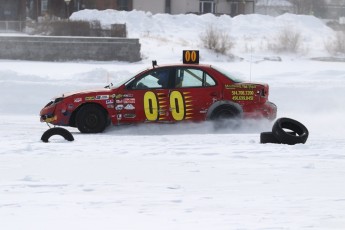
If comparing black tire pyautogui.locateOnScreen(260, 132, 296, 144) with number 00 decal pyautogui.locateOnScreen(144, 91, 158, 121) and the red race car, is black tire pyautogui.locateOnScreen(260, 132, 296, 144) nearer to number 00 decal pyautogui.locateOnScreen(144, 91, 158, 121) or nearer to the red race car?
the red race car

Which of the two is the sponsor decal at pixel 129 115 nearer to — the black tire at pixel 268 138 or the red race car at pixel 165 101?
the red race car at pixel 165 101

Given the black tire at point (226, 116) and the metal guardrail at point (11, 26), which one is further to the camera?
the metal guardrail at point (11, 26)

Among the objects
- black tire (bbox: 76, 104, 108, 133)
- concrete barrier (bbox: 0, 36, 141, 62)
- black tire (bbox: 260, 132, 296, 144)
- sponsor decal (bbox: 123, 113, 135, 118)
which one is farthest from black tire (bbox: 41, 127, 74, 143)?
concrete barrier (bbox: 0, 36, 141, 62)

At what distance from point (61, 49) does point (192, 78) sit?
19.7 meters

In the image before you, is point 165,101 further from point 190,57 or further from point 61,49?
point 61,49

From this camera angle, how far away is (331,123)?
18.2 meters

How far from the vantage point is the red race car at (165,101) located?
1609 centimetres

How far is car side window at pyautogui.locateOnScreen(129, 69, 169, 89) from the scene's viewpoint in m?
16.2

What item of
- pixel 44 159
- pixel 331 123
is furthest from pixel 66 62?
pixel 44 159

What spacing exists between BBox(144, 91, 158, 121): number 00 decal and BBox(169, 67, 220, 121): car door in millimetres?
298

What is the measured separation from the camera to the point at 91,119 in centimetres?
1616

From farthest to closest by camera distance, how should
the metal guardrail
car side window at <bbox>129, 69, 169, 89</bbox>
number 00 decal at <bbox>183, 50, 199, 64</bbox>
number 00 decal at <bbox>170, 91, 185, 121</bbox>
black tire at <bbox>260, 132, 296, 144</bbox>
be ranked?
the metal guardrail → number 00 decal at <bbox>183, 50, 199, 64</bbox> → car side window at <bbox>129, 69, 169, 89</bbox> → number 00 decal at <bbox>170, 91, 185, 121</bbox> → black tire at <bbox>260, 132, 296, 144</bbox>

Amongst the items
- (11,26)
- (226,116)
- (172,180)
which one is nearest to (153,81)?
(226,116)

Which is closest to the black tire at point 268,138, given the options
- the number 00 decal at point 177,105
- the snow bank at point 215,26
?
the number 00 decal at point 177,105
